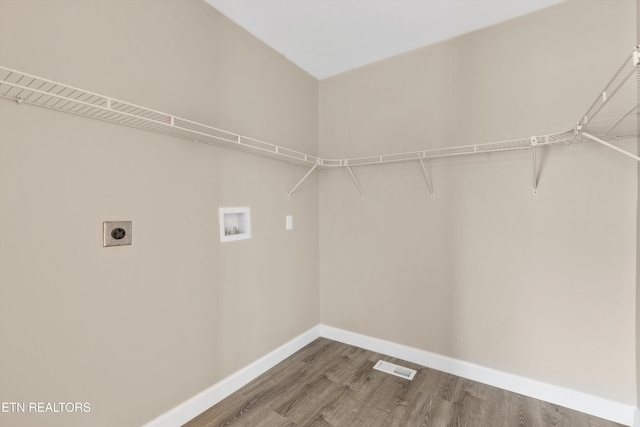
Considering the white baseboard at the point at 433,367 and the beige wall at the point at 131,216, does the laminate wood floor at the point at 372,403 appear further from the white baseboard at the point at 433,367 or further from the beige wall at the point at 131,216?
the beige wall at the point at 131,216

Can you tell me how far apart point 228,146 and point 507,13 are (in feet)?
6.73

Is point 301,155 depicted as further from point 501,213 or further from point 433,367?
point 433,367

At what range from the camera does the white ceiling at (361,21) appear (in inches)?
69.1

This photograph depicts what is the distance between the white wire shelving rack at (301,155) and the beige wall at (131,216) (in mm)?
64

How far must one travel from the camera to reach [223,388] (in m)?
1.80

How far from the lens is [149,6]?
1.44 metres

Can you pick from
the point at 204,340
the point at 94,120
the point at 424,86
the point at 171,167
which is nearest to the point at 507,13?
the point at 424,86

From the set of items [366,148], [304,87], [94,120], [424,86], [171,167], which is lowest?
[171,167]

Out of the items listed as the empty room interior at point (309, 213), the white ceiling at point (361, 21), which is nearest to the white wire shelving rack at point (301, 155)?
the empty room interior at point (309, 213)

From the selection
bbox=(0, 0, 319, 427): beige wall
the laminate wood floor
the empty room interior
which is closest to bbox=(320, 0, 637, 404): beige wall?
the empty room interior

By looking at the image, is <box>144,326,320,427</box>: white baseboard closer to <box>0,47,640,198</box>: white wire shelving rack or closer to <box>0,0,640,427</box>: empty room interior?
<box>0,0,640,427</box>: empty room interior

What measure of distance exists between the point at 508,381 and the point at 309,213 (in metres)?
1.94

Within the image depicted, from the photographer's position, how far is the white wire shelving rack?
103cm

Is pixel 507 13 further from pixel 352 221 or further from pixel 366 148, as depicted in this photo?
pixel 352 221
